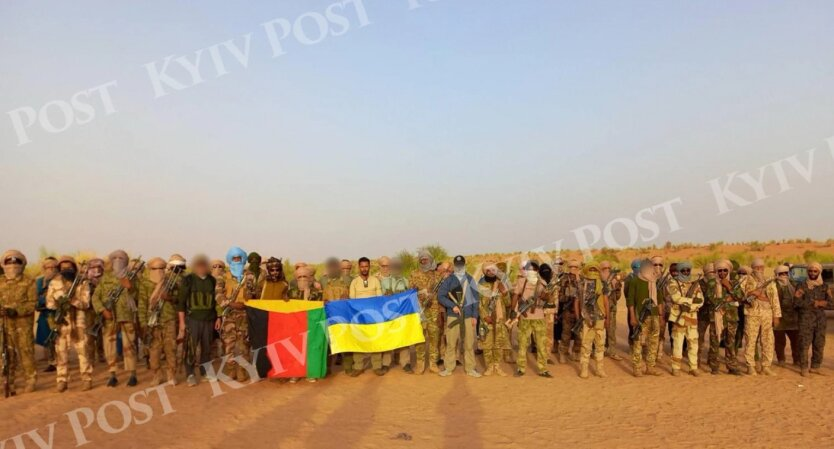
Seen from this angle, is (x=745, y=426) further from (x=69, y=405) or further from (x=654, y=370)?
(x=69, y=405)

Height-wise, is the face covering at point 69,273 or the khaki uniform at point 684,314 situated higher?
the face covering at point 69,273

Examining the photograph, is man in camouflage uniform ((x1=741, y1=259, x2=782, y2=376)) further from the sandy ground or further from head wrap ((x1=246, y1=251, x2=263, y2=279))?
head wrap ((x1=246, y1=251, x2=263, y2=279))

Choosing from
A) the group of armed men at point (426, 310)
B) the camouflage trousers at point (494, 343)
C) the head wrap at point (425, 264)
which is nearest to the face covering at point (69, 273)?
the group of armed men at point (426, 310)

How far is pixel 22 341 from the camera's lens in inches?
317

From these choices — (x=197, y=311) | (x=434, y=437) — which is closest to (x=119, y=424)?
(x=197, y=311)

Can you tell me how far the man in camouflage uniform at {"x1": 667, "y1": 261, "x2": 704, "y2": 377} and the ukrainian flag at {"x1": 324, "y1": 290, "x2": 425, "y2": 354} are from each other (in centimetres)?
445

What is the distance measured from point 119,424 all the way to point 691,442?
7.05 metres

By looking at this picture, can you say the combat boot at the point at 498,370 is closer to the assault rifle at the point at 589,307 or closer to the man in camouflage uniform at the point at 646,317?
the assault rifle at the point at 589,307

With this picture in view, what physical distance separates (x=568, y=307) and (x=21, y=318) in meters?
9.43

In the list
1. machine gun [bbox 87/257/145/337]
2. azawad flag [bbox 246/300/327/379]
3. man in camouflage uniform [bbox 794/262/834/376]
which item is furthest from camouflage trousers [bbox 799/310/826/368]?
machine gun [bbox 87/257/145/337]

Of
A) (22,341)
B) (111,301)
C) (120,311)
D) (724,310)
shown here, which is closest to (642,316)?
(724,310)

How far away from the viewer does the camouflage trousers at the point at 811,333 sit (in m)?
9.49

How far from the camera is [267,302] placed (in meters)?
9.11

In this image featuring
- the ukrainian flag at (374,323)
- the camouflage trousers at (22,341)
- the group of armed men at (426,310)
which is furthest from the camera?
the ukrainian flag at (374,323)
